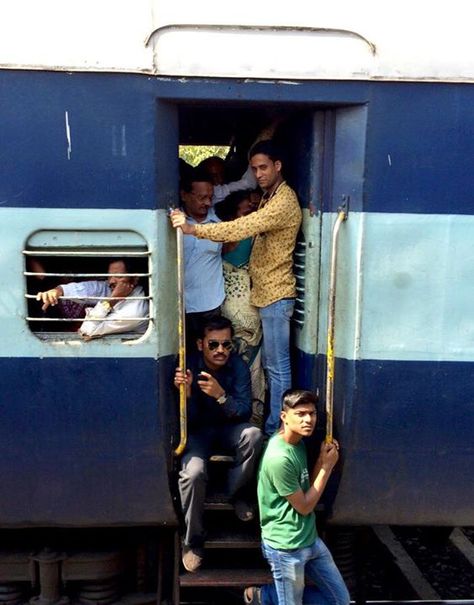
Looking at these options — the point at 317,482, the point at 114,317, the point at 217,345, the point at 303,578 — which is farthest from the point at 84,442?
the point at 303,578

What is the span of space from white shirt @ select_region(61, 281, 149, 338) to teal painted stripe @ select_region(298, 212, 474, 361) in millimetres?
801

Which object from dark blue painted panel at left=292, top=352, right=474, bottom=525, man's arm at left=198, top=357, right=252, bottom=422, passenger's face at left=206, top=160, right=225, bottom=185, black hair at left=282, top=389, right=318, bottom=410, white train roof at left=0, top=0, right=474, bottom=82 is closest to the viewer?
white train roof at left=0, top=0, right=474, bottom=82

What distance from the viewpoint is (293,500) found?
10.2 feet

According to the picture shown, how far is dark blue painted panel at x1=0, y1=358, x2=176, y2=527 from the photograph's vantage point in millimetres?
3121

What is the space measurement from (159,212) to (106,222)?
0.68 feet

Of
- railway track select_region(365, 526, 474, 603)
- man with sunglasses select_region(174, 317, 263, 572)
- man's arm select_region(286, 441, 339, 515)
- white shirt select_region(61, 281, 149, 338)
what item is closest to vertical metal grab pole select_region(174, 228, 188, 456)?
man with sunglasses select_region(174, 317, 263, 572)

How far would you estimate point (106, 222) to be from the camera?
3.04m

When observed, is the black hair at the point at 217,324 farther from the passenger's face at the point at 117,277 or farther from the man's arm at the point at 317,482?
the man's arm at the point at 317,482

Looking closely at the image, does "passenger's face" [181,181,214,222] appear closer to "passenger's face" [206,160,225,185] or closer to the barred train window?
"passenger's face" [206,160,225,185]

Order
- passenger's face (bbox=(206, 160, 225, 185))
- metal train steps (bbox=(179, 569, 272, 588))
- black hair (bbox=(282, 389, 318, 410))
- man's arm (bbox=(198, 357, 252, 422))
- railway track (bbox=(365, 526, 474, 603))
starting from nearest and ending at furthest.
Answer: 1. black hair (bbox=(282, 389, 318, 410))
2. metal train steps (bbox=(179, 569, 272, 588))
3. man's arm (bbox=(198, 357, 252, 422))
4. passenger's face (bbox=(206, 160, 225, 185))
5. railway track (bbox=(365, 526, 474, 603))

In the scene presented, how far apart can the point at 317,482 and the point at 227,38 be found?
1772mm

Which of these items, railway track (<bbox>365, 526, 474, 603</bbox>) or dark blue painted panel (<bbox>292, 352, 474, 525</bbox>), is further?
railway track (<bbox>365, 526, 474, 603</bbox>)

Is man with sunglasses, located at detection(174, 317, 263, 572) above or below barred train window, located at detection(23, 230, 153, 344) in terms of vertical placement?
below

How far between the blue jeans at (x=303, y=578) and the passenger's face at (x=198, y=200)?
4.77 feet
